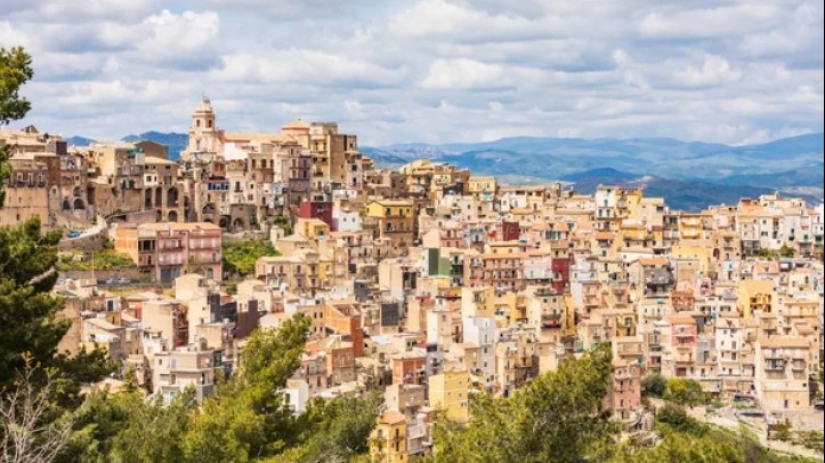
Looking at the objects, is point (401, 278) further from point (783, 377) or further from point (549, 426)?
point (549, 426)

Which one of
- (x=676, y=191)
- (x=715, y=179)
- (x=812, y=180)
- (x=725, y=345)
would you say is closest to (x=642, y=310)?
(x=725, y=345)

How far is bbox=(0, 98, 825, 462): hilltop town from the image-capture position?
96.6 ft

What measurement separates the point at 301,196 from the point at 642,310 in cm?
1179

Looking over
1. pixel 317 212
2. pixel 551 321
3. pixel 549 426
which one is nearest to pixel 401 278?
pixel 551 321

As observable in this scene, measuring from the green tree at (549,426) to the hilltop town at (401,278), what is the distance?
8.97 meters

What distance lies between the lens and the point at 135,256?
35.3 metres

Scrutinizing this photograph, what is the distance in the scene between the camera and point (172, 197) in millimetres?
39594

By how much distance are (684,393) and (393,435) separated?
10920 millimetres

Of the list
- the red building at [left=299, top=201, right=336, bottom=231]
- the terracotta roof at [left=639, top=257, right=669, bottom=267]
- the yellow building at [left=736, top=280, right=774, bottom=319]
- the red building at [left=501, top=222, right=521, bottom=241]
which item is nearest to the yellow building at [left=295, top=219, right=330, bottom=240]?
the red building at [left=299, top=201, right=336, bottom=231]

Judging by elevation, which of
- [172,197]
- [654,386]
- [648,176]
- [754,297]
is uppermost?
[648,176]

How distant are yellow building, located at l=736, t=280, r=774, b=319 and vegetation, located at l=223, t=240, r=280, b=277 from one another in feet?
41.7

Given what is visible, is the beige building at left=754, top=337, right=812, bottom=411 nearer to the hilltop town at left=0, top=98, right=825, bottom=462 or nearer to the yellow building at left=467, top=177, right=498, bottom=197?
the hilltop town at left=0, top=98, right=825, bottom=462

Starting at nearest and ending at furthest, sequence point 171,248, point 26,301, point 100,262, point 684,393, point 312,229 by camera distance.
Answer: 1. point 26,301
2. point 684,393
3. point 100,262
4. point 171,248
5. point 312,229

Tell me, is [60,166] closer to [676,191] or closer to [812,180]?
[676,191]
